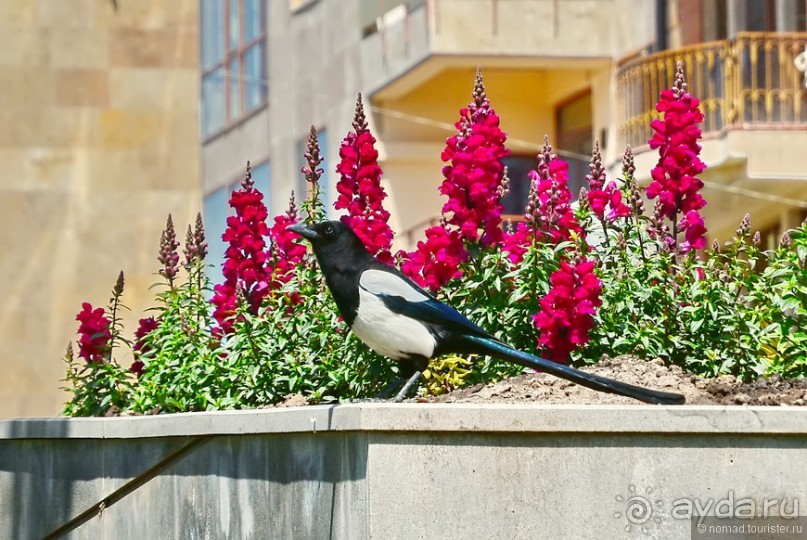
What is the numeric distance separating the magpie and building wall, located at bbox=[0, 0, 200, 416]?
6.97m

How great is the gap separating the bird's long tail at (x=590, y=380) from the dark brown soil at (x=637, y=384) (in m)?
0.19

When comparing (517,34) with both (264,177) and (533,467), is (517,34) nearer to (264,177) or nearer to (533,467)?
(264,177)

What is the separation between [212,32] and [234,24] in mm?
775

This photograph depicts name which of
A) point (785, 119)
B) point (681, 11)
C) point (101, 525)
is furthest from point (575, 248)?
point (681, 11)

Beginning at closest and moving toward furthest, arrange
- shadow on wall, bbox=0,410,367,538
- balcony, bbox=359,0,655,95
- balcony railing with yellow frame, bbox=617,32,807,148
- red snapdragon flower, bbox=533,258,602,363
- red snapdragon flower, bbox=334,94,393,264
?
1. shadow on wall, bbox=0,410,367,538
2. red snapdragon flower, bbox=533,258,602,363
3. red snapdragon flower, bbox=334,94,393,264
4. balcony railing with yellow frame, bbox=617,32,807,148
5. balcony, bbox=359,0,655,95

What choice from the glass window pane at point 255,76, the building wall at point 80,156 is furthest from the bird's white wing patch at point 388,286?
the glass window pane at point 255,76

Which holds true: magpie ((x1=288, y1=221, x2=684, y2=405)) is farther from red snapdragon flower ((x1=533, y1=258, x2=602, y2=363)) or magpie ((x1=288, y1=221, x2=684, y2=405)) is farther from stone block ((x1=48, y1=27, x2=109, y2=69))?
stone block ((x1=48, y1=27, x2=109, y2=69))

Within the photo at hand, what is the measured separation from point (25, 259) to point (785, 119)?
323 inches

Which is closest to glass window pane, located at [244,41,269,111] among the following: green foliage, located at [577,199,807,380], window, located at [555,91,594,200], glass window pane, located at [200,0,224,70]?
glass window pane, located at [200,0,224,70]

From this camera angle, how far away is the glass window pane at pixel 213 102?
28.3 m

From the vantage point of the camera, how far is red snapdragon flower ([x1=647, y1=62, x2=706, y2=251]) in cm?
807

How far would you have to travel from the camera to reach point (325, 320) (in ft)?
27.5

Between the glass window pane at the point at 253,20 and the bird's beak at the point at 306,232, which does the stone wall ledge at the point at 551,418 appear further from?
the glass window pane at the point at 253,20

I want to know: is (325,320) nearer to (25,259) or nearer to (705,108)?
(25,259)
